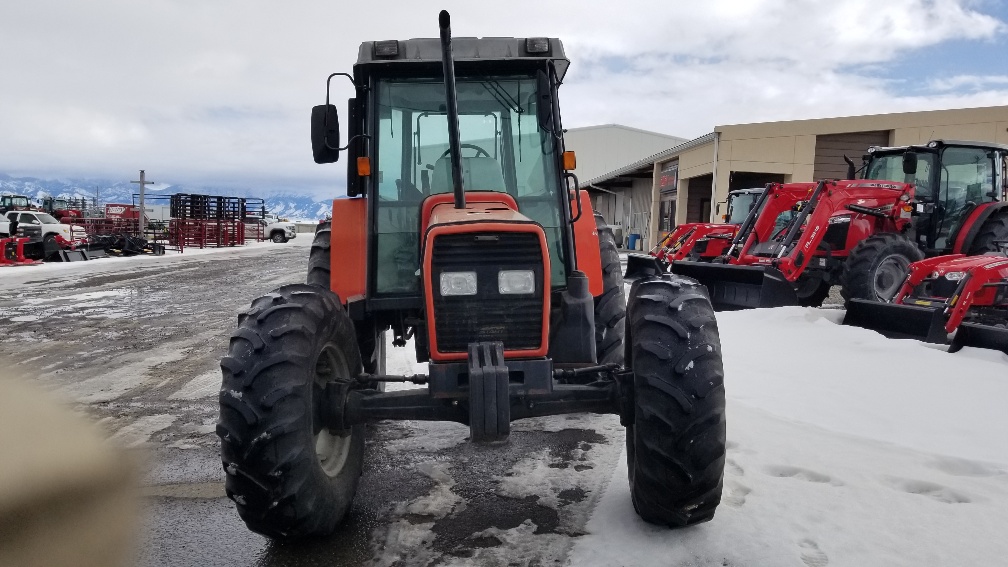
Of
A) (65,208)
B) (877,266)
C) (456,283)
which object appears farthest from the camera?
(65,208)

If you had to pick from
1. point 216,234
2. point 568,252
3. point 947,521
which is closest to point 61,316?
point 568,252

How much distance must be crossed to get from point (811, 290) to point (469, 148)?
837 cm

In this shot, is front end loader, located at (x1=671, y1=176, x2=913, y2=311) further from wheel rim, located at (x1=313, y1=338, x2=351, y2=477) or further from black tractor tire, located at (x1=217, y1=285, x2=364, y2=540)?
black tractor tire, located at (x1=217, y1=285, x2=364, y2=540)

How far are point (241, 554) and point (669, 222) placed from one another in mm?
24684

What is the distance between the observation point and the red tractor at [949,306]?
21.6 feet

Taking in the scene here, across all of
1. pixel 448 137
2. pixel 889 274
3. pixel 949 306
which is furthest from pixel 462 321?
pixel 889 274

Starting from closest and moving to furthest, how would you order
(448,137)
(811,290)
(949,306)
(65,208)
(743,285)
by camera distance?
1. (448,137)
2. (949,306)
3. (743,285)
4. (811,290)
5. (65,208)

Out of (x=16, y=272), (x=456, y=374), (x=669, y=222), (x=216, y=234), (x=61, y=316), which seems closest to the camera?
(x=456, y=374)

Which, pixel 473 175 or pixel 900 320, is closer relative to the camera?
pixel 473 175

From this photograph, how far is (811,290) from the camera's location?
10898mm

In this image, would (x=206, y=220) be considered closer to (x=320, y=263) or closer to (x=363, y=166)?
(x=320, y=263)

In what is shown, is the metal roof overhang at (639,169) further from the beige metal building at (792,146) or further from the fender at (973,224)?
the fender at (973,224)

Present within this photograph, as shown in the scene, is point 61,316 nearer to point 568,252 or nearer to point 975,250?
point 568,252

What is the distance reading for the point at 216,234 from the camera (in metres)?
32.0
